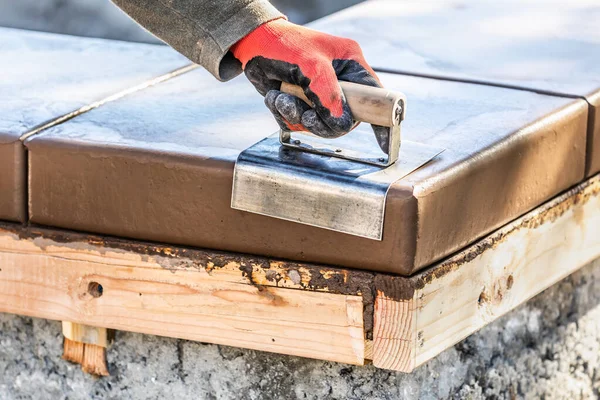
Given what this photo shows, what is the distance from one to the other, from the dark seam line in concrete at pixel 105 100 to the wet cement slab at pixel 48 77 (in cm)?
1

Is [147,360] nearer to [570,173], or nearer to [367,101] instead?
[367,101]

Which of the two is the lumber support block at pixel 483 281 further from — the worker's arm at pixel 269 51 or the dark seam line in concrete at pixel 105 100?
the dark seam line in concrete at pixel 105 100

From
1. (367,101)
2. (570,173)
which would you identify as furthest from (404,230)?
(570,173)

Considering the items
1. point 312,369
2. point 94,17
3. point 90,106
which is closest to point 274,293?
point 312,369

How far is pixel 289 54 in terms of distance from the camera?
1559mm

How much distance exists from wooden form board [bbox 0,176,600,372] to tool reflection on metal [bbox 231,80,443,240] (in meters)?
0.10

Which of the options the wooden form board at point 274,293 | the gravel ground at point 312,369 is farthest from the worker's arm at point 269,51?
the gravel ground at point 312,369

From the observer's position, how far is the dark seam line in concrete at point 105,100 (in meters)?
1.80

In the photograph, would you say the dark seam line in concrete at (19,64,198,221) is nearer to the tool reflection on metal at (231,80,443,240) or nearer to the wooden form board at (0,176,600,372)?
the wooden form board at (0,176,600,372)

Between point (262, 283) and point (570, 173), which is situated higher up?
point (570, 173)

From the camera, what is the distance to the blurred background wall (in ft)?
19.6

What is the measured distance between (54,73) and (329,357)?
98 cm

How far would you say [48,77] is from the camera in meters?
2.16

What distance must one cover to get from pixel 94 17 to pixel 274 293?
4.71 meters
